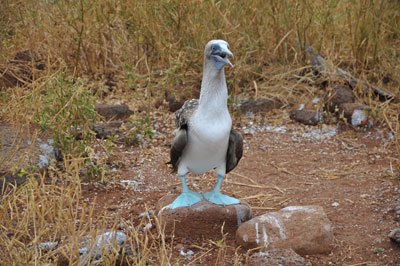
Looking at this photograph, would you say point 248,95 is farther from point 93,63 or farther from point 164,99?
point 93,63

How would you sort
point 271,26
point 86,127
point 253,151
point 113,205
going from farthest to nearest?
point 271,26 < point 253,151 < point 86,127 < point 113,205

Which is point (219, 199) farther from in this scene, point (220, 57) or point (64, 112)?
point (64, 112)

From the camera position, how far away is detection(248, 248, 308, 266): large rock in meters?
2.67


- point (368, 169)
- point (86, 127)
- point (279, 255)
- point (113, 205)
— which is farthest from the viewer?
point (368, 169)

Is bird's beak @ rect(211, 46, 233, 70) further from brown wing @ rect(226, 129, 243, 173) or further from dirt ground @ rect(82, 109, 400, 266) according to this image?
dirt ground @ rect(82, 109, 400, 266)

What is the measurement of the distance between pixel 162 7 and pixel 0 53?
1705 mm

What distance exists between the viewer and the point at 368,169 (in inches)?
164

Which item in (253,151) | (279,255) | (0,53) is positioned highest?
(0,53)

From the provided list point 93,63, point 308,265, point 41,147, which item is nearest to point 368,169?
point 308,265

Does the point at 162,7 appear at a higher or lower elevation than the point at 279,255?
higher

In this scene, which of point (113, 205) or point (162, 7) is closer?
point (113, 205)

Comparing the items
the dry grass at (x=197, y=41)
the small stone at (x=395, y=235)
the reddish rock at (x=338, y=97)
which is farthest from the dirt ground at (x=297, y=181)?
the dry grass at (x=197, y=41)

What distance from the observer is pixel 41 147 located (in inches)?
151

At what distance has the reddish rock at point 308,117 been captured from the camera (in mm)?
5012
